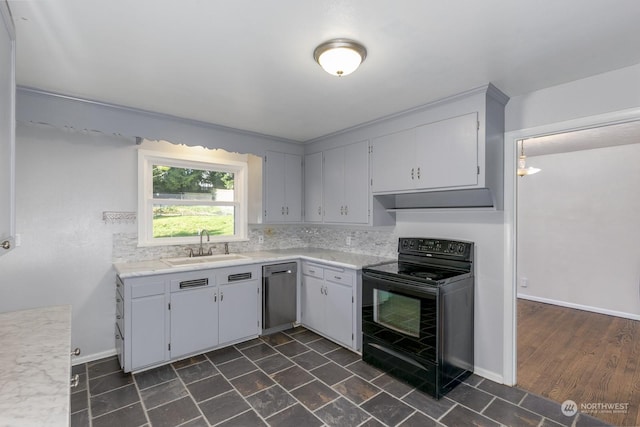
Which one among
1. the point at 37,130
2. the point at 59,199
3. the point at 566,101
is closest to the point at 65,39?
the point at 37,130

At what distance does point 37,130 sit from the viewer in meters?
2.64

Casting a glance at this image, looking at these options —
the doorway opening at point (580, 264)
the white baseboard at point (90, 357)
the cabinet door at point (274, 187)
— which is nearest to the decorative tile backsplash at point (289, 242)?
the cabinet door at point (274, 187)

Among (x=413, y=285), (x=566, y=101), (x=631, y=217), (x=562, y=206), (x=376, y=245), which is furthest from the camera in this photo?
(x=562, y=206)

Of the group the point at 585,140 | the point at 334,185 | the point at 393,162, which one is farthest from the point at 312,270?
the point at 585,140

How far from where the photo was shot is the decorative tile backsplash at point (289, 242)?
3.12 m

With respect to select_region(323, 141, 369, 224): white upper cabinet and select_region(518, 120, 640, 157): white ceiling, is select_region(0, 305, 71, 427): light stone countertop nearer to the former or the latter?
select_region(323, 141, 369, 224): white upper cabinet

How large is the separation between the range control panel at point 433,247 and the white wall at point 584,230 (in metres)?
3.01

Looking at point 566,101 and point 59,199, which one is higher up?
point 566,101

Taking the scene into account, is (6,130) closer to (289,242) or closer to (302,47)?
(302,47)

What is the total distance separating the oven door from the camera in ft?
7.71

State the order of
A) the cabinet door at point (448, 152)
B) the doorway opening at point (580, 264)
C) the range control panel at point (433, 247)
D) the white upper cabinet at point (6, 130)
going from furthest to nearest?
the doorway opening at point (580, 264), the range control panel at point (433, 247), the cabinet door at point (448, 152), the white upper cabinet at point (6, 130)

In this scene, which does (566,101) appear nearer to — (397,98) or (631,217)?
(397,98)

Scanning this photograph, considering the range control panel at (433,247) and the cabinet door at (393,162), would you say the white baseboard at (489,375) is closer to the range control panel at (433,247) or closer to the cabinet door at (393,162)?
the range control panel at (433,247)

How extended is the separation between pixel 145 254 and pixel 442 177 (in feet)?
9.90
